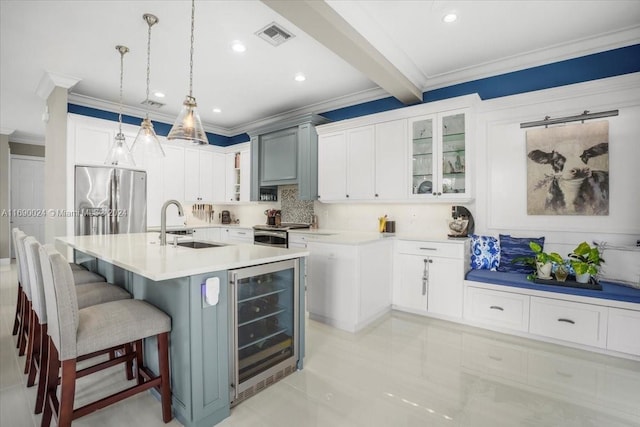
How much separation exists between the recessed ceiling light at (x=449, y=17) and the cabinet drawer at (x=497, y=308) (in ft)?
8.28

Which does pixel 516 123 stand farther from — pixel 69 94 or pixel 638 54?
pixel 69 94

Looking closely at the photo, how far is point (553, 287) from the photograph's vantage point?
2838mm

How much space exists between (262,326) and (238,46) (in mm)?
2613

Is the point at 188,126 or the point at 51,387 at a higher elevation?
the point at 188,126

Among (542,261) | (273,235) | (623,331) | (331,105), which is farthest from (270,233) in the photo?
(623,331)

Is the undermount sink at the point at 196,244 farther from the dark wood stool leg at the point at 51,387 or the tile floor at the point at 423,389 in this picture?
the dark wood stool leg at the point at 51,387

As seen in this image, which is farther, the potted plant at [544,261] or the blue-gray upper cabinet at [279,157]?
the blue-gray upper cabinet at [279,157]

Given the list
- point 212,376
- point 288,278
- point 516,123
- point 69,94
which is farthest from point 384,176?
point 69,94

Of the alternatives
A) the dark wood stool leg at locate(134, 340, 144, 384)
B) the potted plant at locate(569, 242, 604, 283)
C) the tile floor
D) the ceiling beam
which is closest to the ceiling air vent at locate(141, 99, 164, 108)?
the ceiling beam

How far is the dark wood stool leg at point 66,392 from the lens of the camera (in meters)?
1.51

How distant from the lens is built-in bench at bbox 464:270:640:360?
255cm

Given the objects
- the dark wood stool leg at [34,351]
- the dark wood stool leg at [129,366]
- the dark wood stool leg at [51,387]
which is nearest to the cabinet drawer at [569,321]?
the dark wood stool leg at [129,366]

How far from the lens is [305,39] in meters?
2.98

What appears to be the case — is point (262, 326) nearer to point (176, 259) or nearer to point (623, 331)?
point (176, 259)
